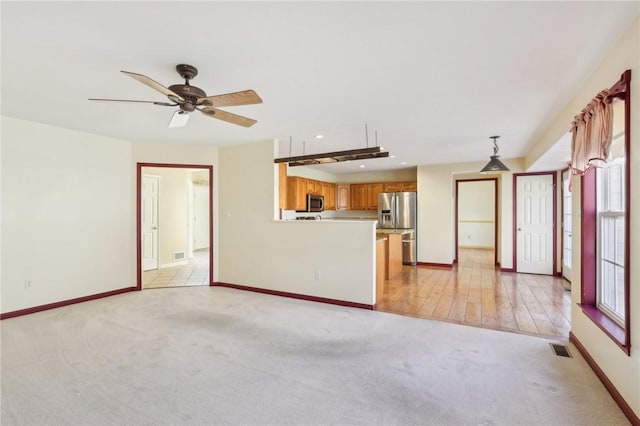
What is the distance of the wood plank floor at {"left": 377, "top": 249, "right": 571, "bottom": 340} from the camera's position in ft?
11.0

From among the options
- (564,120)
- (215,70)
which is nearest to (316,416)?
(215,70)

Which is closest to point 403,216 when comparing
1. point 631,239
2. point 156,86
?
point 631,239

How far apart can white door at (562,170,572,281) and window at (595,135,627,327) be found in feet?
11.6

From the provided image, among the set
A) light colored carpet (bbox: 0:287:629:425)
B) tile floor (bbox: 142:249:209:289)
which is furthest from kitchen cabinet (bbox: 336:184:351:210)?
light colored carpet (bbox: 0:287:629:425)

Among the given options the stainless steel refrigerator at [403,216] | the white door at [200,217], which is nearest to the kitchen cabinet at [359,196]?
the stainless steel refrigerator at [403,216]

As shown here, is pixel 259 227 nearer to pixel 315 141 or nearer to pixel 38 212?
pixel 315 141

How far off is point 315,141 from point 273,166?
774mm

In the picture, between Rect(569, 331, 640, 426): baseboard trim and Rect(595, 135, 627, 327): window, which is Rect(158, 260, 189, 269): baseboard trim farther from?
Rect(595, 135, 627, 327): window

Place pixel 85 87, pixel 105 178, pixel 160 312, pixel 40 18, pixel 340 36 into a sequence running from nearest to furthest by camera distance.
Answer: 1. pixel 40 18
2. pixel 340 36
3. pixel 85 87
4. pixel 160 312
5. pixel 105 178

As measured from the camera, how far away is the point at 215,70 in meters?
2.33

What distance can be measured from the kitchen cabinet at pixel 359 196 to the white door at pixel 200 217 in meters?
4.71

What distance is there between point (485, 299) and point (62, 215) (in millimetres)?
6000

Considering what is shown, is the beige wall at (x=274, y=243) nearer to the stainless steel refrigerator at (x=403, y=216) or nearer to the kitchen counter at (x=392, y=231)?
the kitchen counter at (x=392, y=231)

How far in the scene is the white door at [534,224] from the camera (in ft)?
19.3
